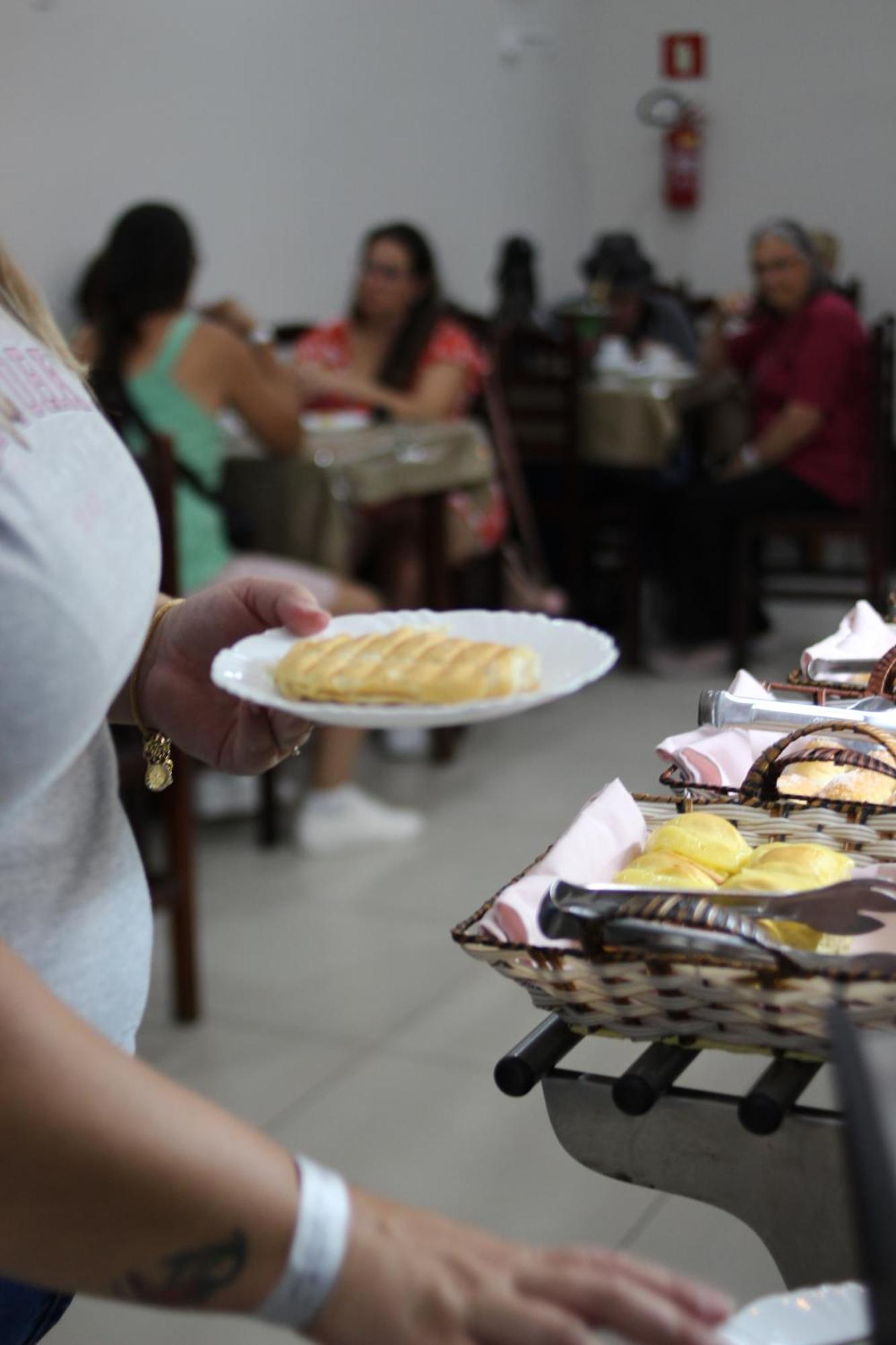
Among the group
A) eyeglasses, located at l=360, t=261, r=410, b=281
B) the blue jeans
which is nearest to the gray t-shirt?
the blue jeans

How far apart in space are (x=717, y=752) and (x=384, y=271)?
9.57 ft

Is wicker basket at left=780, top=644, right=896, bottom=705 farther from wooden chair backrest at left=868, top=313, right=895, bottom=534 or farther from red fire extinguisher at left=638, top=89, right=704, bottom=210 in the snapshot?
red fire extinguisher at left=638, top=89, right=704, bottom=210

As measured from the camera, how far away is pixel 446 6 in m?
4.82

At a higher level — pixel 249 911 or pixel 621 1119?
pixel 621 1119

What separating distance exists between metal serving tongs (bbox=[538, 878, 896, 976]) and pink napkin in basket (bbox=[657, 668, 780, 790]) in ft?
0.48

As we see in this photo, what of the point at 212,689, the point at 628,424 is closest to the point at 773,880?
the point at 212,689

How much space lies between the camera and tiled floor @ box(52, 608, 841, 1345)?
1510mm

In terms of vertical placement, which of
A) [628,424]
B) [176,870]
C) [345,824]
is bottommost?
[345,824]

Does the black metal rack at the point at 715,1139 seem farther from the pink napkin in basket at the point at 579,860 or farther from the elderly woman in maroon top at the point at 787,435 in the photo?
the elderly woman in maroon top at the point at 787,435

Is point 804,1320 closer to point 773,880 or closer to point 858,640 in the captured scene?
point 773,880

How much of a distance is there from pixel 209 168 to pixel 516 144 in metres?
1.69

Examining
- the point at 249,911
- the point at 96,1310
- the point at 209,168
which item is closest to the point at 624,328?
the point at 209,168

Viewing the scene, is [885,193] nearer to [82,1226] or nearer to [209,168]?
[209,168]

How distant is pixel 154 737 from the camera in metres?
0.90
